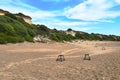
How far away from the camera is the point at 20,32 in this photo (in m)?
54.1

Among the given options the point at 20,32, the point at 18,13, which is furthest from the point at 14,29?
the point at 18,13

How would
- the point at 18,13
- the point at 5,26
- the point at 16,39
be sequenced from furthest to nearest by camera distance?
the point at 18,13
the point at 5,26
the point at 16,39

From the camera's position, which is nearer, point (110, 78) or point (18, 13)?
point (110, 78)

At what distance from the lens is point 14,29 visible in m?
53.6

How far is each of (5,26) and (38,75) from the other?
37.2 m

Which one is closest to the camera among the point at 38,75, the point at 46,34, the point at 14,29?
the point at 38,75

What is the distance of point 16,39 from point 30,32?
1260 centimetres

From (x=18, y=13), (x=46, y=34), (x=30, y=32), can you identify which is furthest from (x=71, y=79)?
(x=18, y=13)

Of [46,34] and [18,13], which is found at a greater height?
[18,13]

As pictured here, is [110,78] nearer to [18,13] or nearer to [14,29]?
[14,29]

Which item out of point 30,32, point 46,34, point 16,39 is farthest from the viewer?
point 46,34

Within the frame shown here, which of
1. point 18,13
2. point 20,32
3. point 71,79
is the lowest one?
point 71,79

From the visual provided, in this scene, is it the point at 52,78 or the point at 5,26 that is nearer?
the point at 52,78

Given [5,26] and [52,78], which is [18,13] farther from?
[52,78]
